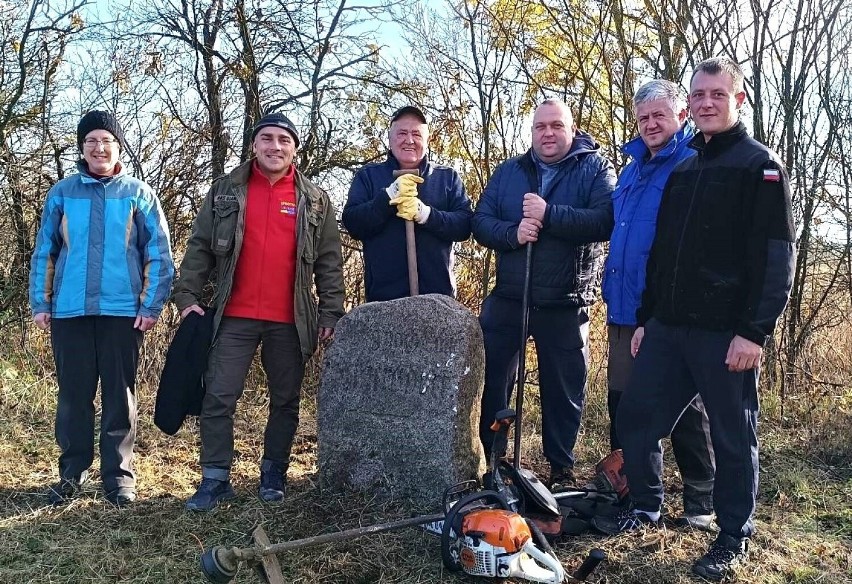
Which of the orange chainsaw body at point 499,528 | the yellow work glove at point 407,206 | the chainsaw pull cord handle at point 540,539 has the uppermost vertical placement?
the yellow work glove at point 407,206

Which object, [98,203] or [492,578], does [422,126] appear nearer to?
Answer: [98,203]

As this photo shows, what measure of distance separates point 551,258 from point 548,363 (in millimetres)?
598

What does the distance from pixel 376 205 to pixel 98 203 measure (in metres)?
1.48

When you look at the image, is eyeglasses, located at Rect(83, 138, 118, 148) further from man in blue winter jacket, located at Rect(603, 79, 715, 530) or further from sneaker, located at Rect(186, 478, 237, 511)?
man in blue winter jacket, located at Rect(603, 79, 715, 530)

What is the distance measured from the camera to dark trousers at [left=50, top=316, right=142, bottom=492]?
378 centimetres

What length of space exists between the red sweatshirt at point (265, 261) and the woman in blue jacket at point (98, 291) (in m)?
0.44

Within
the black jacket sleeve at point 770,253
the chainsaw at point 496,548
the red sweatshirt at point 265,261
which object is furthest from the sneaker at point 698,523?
the red sweatshirt at point 265,261

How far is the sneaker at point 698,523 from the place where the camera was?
139 inches

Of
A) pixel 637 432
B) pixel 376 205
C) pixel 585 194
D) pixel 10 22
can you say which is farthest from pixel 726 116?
pixel 10 22

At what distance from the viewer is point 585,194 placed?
388 cm

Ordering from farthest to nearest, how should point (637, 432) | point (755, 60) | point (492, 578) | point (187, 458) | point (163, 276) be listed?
point (755, 60), point (187, 458), point (163, 276), point (637, 432), point (492, 578)

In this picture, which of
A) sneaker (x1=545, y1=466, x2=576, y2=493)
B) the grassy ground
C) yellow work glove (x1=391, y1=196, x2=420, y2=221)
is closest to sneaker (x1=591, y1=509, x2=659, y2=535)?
the grassy ground

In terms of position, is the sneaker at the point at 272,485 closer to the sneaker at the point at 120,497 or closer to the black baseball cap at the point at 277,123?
the sneaker at the point at 120,497

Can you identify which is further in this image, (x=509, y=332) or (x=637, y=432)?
(x=509, y=332)
